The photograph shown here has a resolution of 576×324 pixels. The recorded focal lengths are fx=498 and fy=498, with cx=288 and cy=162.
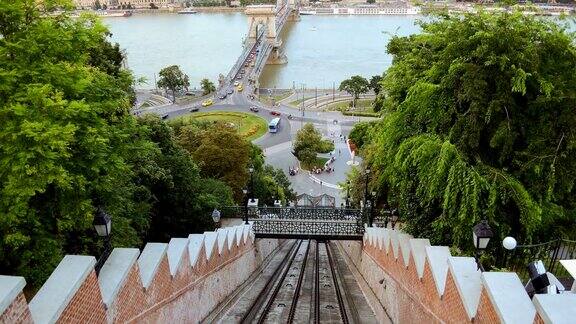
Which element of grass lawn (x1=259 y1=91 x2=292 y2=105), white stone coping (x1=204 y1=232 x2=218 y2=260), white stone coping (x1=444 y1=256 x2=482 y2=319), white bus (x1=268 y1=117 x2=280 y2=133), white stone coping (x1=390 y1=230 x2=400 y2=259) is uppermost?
white stone coping (x1=444 y1=256 x2=482 y2=319)

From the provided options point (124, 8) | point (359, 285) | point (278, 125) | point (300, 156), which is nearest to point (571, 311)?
point (359, 285)

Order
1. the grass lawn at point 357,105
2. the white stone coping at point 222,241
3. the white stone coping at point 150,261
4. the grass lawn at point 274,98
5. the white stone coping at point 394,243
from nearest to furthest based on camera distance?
the white stone coping at point 150,261 < the white stone coping at point 394,243 < the white stone coping at point 222,241 < the grass lawn at point 357,105 < the grass lawn at point 274,98

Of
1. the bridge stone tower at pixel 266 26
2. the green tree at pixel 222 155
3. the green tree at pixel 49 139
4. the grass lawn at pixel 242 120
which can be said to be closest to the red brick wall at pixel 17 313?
the green tree at pixel 49 139

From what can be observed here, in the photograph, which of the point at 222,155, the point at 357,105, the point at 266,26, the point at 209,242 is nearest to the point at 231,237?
the point at 209,242

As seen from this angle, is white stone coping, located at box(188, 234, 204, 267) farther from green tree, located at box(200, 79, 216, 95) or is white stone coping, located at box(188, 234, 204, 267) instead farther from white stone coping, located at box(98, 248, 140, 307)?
green tree, located at box(200, 79, 216, 95)

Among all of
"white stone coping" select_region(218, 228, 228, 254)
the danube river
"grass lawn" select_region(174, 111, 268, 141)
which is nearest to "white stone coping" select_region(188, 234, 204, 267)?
"white stone coping" select_region(218, 228, 228, 254)

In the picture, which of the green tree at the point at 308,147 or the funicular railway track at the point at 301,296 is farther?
the green tree at the point at 308,147

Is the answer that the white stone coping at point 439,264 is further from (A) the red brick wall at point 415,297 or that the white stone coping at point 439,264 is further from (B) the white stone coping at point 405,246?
(B) the white stone coping at point 405,246
